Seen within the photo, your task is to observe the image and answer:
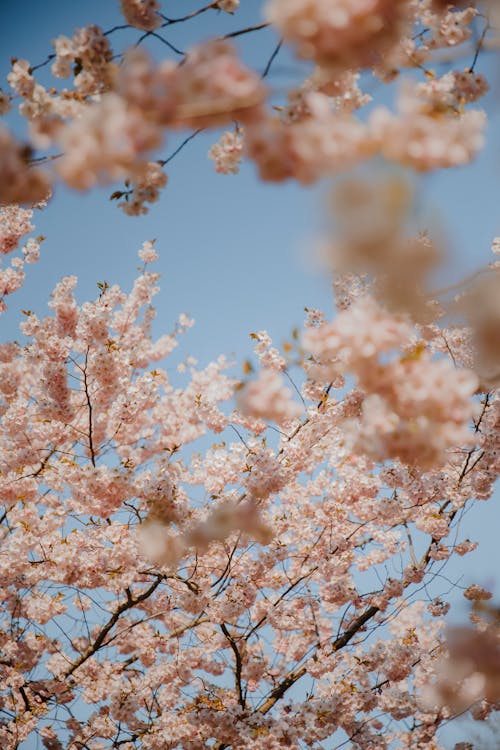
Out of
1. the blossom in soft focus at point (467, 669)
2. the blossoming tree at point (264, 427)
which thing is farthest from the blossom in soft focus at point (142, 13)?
the blossom in soft focus at point (467, 669)

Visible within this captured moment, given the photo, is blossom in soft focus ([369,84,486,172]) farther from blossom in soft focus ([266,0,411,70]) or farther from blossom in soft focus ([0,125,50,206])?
blossom in soft focus ([0,125,50,206])

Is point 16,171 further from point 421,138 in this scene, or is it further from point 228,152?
point 421,138

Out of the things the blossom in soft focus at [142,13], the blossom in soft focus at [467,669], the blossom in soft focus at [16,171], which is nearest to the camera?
the blossom in soft focus at [16,171]

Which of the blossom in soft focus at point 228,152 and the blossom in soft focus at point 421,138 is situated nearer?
the blossom in soft focus at point 421,138

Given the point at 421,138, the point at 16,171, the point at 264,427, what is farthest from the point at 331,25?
the point at 264,427

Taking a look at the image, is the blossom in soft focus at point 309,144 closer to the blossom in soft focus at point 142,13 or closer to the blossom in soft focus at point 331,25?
the blossom in soft focus at point 331,25

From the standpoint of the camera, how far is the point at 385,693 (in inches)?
251

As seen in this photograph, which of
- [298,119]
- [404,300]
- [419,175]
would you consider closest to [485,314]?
[404,300]

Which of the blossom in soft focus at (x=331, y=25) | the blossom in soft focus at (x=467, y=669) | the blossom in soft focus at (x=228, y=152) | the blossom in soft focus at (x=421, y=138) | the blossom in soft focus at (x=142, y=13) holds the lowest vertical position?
the blossom in soft focus at (x=467, y=669)

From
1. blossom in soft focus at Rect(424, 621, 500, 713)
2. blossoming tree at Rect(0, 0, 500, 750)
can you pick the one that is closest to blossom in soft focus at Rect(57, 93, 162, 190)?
blossoming tree at Rect(0, 0, 500, 750)

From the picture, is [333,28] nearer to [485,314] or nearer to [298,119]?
[298,119]

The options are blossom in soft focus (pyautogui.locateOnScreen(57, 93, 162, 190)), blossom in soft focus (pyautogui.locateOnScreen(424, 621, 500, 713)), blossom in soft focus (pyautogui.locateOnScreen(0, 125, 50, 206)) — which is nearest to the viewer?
blossom in soft focus (pyautogui.locateOnScreen(57, 93, 162, 190))

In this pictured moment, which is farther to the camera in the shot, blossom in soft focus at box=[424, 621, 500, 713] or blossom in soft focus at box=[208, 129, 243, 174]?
blossom in soft focus at box=[424, 621, 500, 713]

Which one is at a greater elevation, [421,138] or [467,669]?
[421,138]
